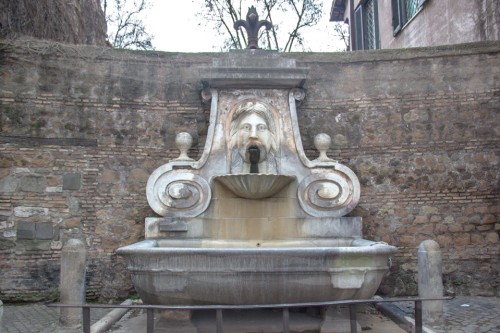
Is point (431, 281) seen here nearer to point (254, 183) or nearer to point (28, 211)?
point (254, 183)

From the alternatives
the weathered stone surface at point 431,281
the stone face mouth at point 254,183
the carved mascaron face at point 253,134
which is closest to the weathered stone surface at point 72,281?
the stone face mouth at point 254,183

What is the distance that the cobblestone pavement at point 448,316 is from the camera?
16.7ft

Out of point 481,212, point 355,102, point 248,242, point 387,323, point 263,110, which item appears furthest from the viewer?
point 355,102

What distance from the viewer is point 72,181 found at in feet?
22.8

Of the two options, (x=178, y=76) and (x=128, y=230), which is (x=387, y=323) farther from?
(x=178, y=76)

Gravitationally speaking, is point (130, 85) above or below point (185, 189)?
above

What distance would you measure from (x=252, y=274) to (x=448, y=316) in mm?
2582

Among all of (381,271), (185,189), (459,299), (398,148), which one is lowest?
(459,299)

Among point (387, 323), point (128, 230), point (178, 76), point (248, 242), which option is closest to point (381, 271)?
point (387, 323)

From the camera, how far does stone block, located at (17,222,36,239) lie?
6684 millimetres

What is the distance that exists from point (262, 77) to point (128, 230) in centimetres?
278

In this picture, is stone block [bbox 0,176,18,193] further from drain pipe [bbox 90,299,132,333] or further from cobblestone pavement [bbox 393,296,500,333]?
cobblestone pavement [bbox 393,296,500,333]

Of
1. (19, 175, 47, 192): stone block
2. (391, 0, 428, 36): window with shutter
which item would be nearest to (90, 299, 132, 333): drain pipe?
(19, 175, 47, 192): stone block

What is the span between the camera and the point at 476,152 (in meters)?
7.23
